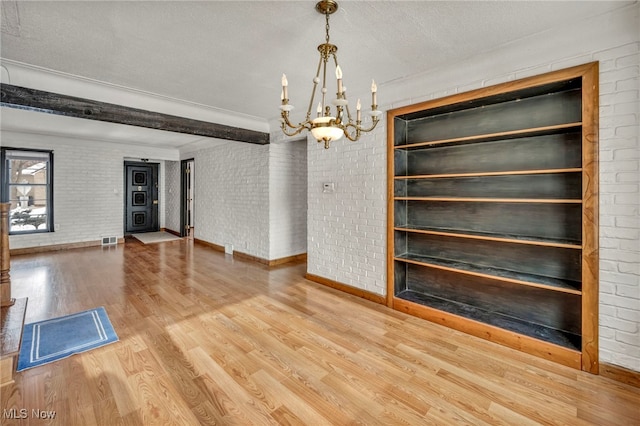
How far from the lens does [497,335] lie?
2553mm

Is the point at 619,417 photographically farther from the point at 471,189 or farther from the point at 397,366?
the point at 471,189

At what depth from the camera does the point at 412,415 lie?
1732 mm

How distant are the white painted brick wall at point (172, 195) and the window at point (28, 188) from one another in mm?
2553

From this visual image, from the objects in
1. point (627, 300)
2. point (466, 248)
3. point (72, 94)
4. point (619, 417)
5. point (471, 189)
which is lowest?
point (619, 417)

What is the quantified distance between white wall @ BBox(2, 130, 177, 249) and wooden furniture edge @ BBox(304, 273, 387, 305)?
223 inches

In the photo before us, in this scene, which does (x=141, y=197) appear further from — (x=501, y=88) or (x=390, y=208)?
(x=501, y=88)

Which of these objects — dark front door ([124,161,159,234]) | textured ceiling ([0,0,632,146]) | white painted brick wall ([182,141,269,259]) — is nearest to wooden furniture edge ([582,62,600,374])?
textured ceiling ([0,0,632,146])

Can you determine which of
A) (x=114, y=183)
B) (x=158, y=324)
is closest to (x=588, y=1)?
(x=158, y=324)

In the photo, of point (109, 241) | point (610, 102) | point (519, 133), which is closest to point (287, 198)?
point (519, 133)

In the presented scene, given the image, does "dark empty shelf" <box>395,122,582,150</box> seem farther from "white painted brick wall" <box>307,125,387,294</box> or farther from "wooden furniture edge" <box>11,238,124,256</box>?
Answer: "wooden furniture edge" <box>11,238,124,256</box>

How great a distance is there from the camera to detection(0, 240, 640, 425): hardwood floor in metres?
1.73

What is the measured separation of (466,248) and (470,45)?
1886 millimetres

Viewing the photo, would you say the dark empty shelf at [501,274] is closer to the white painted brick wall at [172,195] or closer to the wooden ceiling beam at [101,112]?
the wooden ceiling beam at [101,112]

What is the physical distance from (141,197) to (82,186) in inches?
69.2
